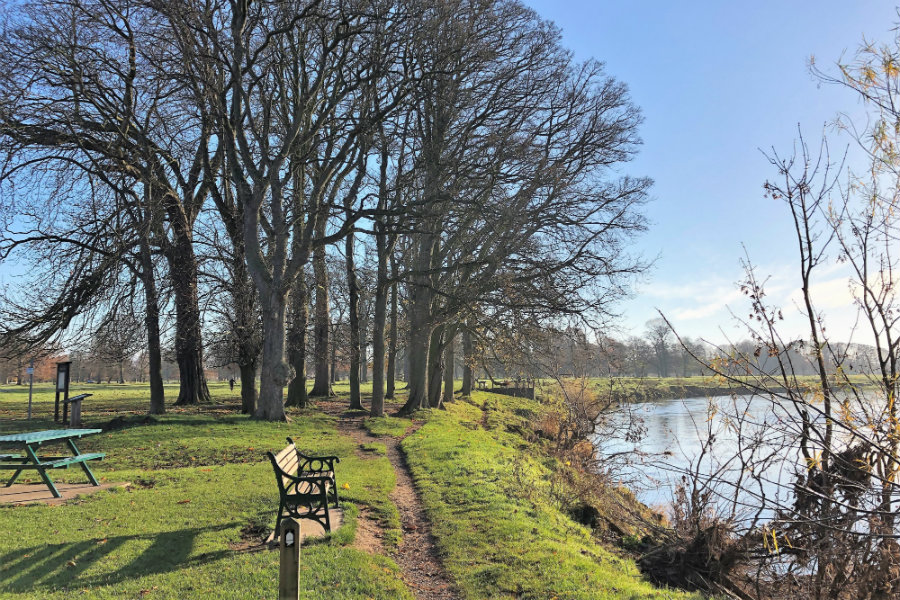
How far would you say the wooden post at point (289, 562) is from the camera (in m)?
3.10

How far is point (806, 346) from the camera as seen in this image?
4.90m

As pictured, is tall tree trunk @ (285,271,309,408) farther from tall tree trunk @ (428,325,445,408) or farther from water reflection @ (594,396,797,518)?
water reflection @ (594,396,797,518)

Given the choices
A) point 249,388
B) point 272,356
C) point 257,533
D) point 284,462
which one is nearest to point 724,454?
point 284,462

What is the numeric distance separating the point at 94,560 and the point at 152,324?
12313mm

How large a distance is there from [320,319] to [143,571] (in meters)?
17.3

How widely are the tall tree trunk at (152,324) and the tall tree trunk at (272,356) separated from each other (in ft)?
10.4

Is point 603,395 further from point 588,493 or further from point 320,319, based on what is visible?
point 320,319

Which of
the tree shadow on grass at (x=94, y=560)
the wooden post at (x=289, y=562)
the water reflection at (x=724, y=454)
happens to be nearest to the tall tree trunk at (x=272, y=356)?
the water reflection at (x=724, y=454)

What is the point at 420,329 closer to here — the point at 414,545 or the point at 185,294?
the point at 185,294

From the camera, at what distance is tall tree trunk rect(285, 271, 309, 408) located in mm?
20891

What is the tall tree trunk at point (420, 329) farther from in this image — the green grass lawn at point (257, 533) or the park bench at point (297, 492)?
the park bench at point (297, 492)

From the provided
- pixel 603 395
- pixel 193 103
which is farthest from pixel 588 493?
pixel 193 103

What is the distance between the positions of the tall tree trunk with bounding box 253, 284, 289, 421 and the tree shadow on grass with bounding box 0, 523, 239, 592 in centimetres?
978

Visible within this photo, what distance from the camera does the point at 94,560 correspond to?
5.35 m
